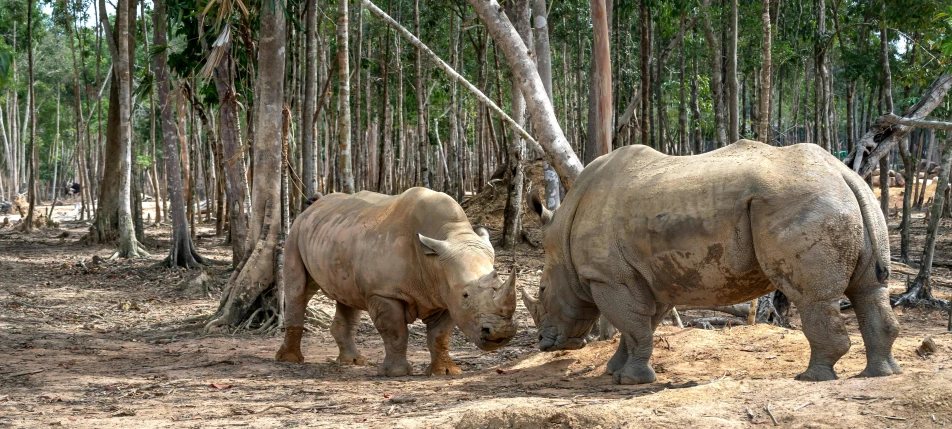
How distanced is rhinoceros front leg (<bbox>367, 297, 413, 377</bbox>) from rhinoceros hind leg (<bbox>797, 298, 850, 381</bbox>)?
382cm

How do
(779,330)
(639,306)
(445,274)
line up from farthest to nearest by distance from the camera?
(779,330)
(445,274)
(639,306)

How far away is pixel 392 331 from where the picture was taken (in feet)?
29.0

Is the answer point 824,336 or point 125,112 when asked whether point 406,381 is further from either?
point 125,112

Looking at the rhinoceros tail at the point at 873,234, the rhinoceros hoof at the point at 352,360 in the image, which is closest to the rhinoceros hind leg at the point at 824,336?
the rhinoceros tail at the point at 873,234

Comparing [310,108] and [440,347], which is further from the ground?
[310,108]

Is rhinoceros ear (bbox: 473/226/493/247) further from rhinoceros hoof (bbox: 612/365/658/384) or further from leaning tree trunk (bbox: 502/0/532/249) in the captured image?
leaning tree trunk (bbox: 502/0/532/249)

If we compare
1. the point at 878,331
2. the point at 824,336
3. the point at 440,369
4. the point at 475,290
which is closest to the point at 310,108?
the point at 440,369

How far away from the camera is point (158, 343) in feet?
36.7

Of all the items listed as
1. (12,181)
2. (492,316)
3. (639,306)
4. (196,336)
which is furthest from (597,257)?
(12,181)

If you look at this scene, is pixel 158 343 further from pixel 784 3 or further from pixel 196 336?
pixel 784 3

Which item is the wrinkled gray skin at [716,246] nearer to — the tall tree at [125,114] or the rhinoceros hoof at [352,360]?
the rhinoceros hoof at [352,360]

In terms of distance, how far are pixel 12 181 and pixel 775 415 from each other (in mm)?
56875

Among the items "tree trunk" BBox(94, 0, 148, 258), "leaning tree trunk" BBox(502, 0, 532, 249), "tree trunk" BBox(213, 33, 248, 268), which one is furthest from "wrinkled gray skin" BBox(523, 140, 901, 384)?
"tree trunk" BBox(94, 0, 148, 258)

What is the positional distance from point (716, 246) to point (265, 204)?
6.84 m
